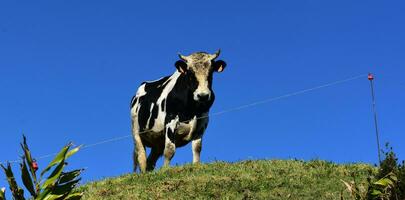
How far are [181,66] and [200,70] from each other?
0.93 meters

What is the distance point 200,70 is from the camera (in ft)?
59.5

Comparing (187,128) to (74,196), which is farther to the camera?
(187,128)

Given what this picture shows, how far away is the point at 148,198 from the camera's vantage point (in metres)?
14.4

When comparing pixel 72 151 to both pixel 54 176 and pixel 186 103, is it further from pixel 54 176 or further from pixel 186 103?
pixel 186 103

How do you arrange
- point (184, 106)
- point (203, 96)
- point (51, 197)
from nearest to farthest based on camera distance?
1. point (51, 197)
2. point (203, 96)
3. point (184, 106)

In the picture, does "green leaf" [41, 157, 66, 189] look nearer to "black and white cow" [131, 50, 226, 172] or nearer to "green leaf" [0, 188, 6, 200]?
"green leaf" [0, 188, 6, 200]

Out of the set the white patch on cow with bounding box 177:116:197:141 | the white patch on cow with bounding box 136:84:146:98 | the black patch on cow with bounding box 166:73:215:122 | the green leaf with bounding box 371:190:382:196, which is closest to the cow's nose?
the black patch on cow with bounding box 166:73:215:122

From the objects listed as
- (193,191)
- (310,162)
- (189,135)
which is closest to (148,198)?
(193,191)

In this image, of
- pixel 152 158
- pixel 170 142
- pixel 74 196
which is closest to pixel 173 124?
pixel 170 142

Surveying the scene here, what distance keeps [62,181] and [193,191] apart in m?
8.05

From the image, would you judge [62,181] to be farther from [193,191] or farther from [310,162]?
[310,162]

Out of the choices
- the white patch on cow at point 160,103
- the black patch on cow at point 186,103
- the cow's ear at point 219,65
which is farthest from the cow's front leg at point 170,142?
the cow's ear at point 219,65

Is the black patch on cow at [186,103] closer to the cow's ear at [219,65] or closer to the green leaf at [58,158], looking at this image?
the cow's ear at [219,65]

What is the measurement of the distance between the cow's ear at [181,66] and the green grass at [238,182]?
301cm
